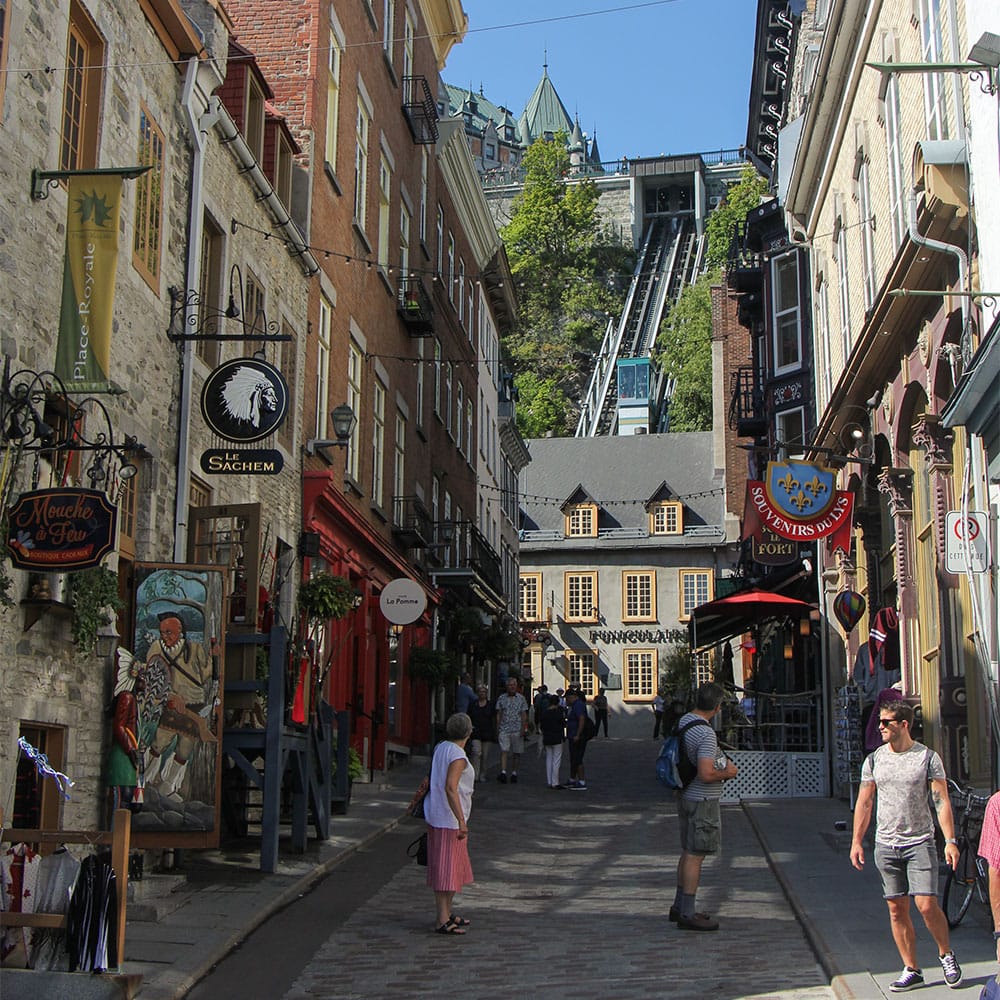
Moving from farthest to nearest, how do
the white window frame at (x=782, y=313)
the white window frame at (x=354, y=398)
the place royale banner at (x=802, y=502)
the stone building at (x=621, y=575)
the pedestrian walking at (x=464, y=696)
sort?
the stone building at (x=621, y=575) → the white window frame at (x=782, y=313) → the pedestrian walking at (x=464, y=696) → the white window frame at (x=354, y=398) → the place royale banner at (x=802, y=502)

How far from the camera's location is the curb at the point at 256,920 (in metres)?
8.02

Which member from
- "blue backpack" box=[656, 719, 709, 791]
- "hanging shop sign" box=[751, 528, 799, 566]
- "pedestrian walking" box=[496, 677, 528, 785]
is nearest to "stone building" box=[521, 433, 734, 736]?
"hanging shop sign" box=[751, 528, 799, 566]

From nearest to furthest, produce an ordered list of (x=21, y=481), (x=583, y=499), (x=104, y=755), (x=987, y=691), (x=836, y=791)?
1. (x=21, y=481)
2. (x=104, y=755)
3. (x=987, y=691)
4. (x=836, y=791)
5. (x=583, y=499)

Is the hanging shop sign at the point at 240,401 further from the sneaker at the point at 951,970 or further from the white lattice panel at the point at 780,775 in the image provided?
the white lattice panel at the point at 780,775

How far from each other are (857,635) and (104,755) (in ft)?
43.2

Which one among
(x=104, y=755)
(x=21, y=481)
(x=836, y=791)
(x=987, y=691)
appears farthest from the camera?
(x=836, y=791)

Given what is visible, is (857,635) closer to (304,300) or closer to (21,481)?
(304,300)

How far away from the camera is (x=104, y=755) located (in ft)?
36.3

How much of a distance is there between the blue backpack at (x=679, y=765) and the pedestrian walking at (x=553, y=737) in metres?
11.4

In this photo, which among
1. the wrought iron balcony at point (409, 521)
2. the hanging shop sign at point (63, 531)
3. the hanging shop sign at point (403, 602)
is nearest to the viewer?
the hanging shop sign at point (63, 531)

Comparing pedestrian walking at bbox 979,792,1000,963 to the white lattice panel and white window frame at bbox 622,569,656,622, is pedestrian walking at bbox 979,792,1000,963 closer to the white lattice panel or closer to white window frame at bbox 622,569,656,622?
the white lattice panel

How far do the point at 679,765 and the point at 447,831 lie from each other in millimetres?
1690

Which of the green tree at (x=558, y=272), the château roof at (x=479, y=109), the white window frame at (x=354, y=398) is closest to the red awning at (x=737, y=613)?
the white window frame at (x=354, y=398)

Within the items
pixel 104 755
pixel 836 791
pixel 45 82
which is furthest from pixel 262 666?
pixel 836 791
